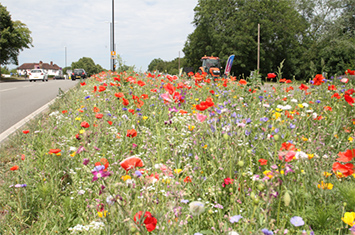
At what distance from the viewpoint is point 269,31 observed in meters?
37.2

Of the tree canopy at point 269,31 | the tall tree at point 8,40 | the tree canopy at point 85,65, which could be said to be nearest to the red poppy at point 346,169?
the tree canopy at point 269,31

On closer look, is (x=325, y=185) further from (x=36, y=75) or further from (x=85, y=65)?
(x=85, y=65)

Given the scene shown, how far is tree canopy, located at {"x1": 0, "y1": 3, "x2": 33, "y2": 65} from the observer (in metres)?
43.6

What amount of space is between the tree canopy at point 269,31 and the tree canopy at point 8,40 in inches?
1130

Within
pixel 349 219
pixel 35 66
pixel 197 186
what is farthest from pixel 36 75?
pixel 35 66

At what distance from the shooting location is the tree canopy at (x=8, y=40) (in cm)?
4356

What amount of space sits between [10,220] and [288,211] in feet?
6.18

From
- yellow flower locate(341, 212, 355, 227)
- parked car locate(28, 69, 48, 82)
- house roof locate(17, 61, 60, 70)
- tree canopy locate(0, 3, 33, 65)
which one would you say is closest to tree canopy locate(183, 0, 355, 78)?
parked car locate(28, 69, 48, 82)

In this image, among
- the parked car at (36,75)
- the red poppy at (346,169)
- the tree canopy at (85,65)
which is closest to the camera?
the red poppy at (346,169)

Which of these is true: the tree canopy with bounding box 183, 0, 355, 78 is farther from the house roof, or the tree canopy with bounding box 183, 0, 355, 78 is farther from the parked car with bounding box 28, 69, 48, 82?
the house roof

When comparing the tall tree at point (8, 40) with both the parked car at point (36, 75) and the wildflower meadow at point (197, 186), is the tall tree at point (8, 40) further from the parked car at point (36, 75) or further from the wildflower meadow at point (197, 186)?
the wildflower meadow at point (197, 186)

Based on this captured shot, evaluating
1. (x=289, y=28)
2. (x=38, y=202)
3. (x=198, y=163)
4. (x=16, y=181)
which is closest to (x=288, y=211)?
(x=198, y=163)

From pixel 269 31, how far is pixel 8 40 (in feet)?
134

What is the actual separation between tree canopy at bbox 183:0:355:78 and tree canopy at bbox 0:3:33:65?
94.1ft
